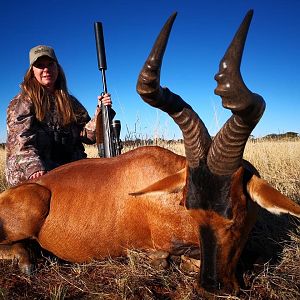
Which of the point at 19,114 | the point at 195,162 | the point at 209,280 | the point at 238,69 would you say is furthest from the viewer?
the point at 19,114

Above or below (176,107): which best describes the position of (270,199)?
A: below

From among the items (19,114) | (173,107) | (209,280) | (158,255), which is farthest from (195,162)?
(19,114)

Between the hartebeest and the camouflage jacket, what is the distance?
147 cm

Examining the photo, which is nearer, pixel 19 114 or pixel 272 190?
pixel 272 190

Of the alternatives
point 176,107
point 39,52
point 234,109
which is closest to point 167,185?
point 176,107

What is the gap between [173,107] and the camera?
3555 mm

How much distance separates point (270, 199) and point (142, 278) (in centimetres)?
152

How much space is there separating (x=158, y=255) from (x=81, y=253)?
97 cm

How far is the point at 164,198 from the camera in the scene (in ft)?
13.3

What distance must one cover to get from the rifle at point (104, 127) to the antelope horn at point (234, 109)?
3479 mm

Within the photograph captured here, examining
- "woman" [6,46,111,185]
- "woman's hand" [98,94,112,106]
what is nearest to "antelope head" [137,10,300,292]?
"woman" [6,46,111,185]

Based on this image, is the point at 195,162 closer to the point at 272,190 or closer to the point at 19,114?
the point at 272,190

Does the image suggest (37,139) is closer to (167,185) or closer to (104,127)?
(104,127)

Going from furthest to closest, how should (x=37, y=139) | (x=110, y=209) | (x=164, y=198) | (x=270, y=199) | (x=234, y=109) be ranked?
(x=37, y=139)
(x=110, y=209)
(x=164, y=198)
(x=270, y=199)
(x=234, y=109)
